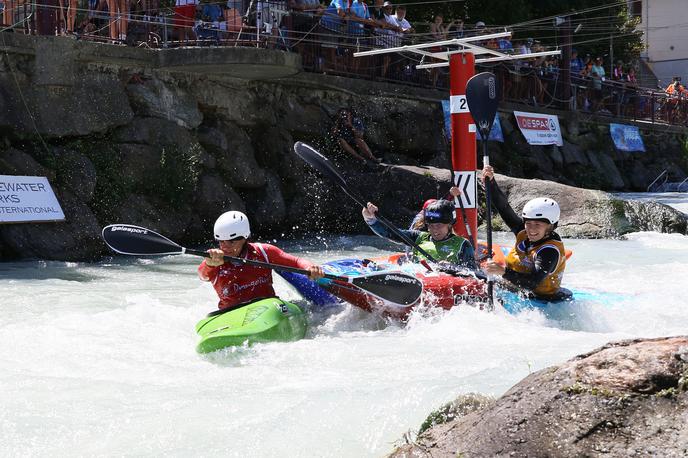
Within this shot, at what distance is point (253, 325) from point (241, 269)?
24.7 inches

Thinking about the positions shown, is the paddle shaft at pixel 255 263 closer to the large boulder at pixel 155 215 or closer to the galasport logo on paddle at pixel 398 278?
the galasport logo on paddle at pixel 398 278

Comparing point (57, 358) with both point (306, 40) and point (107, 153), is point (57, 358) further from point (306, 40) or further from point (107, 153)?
point (306, 40)

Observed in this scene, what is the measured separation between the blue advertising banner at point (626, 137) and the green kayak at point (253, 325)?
671 inches

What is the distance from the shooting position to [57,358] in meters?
5.65

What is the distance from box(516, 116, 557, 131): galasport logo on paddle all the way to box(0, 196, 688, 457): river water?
10001mm

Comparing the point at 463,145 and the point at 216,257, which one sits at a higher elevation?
the point at 463,145

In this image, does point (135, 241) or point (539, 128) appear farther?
point (539, 128)

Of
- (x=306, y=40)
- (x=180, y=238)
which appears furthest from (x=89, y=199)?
(x=306, y=40)

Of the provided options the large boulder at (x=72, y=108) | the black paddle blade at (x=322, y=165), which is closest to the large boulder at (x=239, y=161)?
the large boulder at (x=72, y=108)

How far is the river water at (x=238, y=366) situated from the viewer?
4.03 metres

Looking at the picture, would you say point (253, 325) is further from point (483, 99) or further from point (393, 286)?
point (483, 99)

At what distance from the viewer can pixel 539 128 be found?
1927cm

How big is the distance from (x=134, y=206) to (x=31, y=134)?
1.54 m

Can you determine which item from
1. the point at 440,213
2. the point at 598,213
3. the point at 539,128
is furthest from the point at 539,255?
the point at 539,128
